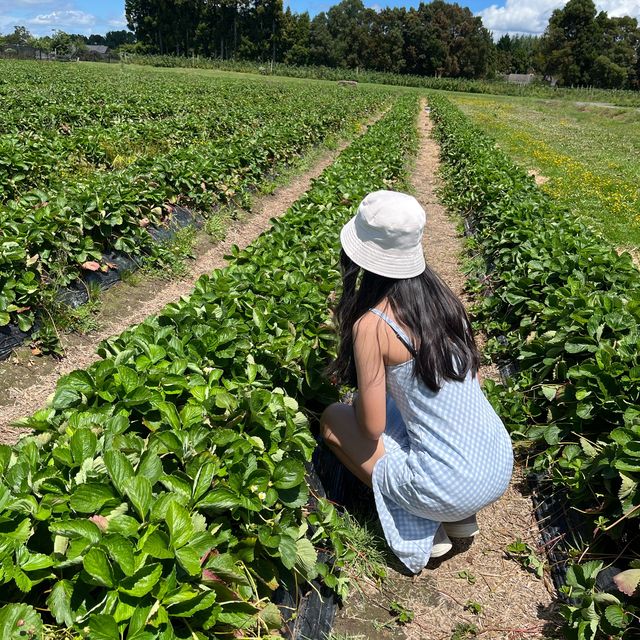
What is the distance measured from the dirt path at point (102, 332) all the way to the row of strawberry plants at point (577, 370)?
3279mm

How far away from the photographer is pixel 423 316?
7.94ft

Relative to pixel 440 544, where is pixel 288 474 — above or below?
above

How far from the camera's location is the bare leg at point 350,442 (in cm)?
283

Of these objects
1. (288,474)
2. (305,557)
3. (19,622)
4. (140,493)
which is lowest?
(305,557)

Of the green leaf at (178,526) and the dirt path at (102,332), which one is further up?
the green leaf at (178,526)

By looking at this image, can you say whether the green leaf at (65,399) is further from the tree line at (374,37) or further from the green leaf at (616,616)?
the tree line at (374,37)

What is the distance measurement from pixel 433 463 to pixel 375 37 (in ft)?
310

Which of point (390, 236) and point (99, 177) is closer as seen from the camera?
point (390, 236)

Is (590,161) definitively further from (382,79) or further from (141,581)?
(382,79)

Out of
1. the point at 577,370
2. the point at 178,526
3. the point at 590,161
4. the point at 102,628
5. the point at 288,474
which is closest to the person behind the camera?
the point at 102,628

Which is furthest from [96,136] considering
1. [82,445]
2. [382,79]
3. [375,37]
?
[375,37]

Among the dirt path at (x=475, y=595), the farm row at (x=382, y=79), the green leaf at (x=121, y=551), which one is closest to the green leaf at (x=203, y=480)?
the green leaf at (x=121, y=551)

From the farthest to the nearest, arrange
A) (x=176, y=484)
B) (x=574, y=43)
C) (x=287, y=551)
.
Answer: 1. (x=574, y=43)
2. (x=287, y=551)
3. (x=176, y=484)

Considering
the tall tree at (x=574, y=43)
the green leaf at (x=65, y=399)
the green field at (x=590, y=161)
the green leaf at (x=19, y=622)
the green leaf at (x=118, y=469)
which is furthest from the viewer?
the tall tree at (x=574, y=43)
